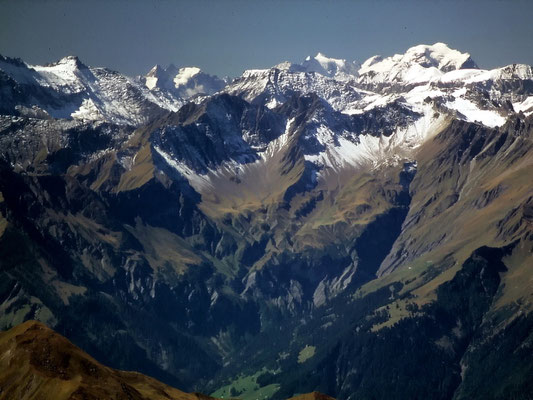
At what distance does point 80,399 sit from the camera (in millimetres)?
199875
